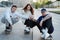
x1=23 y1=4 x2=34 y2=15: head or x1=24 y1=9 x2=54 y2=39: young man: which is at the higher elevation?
x1=23 y1=4 x2=34 y2=15: head

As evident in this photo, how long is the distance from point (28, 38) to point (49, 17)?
1.03 metres

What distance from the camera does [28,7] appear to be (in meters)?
7.10

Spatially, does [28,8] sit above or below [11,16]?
above

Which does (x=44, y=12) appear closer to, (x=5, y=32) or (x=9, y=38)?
(x=9, y=38)

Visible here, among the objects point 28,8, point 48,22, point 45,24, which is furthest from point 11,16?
point 48,22

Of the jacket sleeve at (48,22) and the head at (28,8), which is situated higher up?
the head at (28,8)

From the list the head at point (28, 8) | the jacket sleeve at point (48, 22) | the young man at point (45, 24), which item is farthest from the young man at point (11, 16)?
the jacket sleeve at point (48, 22)

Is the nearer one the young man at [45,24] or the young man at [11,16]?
the young man at [45,24]

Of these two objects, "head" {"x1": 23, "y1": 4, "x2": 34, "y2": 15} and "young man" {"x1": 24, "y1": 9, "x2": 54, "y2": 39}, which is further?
"head" {"x1": 23, "y1": 4, "x2": 34, "y2": 15}

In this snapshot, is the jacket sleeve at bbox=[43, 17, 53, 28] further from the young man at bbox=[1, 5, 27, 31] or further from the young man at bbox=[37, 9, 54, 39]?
the young man at bbox=[1, 5, 27, 31]

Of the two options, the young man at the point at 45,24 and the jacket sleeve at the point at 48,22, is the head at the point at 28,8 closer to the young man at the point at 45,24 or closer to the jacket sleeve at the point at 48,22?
the young man at the point at 45,24

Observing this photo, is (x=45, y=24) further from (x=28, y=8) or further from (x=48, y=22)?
(x=28, y=8)

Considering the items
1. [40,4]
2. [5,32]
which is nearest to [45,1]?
[40,4]

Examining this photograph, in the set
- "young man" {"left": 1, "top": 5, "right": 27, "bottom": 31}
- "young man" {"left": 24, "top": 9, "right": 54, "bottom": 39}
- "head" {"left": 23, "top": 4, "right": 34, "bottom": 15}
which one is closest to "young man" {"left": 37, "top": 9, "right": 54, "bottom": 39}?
"young man" {"left": 24, "top": 9, "right": 54, "bottom": 39}
